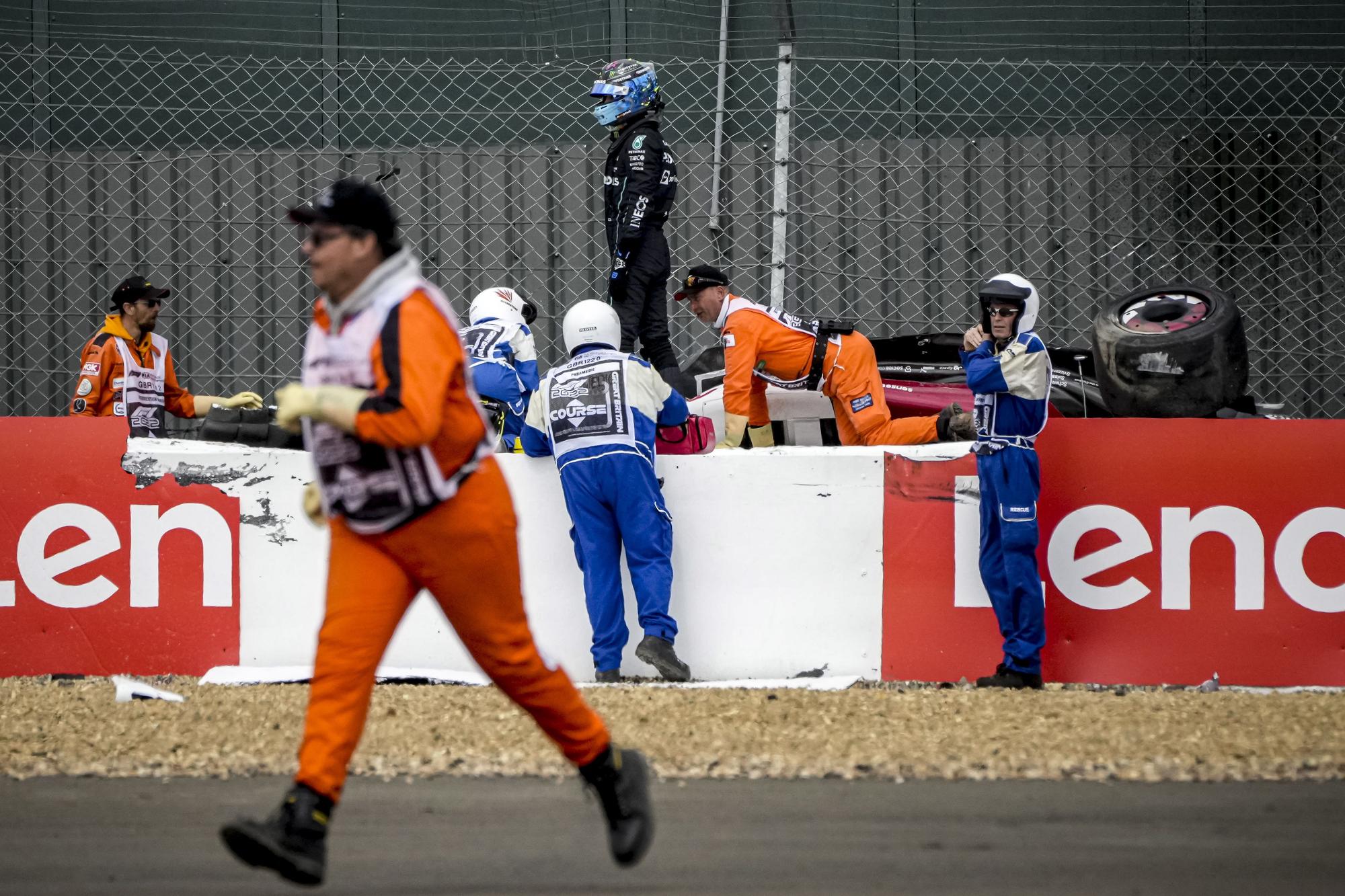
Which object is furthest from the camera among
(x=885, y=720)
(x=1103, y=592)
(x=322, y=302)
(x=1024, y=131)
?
(x=1024, y=131)

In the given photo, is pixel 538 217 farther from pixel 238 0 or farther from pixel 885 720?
pixel 885 720

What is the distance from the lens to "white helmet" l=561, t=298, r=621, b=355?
25.5ft

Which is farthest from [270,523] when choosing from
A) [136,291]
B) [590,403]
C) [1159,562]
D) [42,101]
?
[1159,562]

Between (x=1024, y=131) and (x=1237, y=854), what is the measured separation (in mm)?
6583

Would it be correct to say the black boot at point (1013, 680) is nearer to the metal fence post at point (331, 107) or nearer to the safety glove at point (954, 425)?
the safety glove at point (954, 425)

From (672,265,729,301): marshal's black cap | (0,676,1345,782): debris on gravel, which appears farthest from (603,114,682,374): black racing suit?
(0,676,1345,782): debris on gravel

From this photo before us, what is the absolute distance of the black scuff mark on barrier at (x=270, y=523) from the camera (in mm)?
7703

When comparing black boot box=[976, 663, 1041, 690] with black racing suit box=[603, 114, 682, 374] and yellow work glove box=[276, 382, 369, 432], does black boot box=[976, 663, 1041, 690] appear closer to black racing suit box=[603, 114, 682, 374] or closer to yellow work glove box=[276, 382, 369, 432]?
black racing suit box=[603, 114, 682, 374]

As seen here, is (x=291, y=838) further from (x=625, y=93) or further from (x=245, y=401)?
(x=625, y=93)

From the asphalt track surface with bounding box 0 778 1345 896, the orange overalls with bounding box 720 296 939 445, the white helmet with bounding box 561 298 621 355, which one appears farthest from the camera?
the orange overalls with bounding box 720 296 939 445

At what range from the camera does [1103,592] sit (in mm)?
7555

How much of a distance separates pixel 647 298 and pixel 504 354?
2.77ft

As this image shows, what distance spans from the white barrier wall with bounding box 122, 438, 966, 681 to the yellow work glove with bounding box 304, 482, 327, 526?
3548 millimetres

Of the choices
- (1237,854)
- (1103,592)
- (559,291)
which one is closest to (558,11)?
(559,291)
